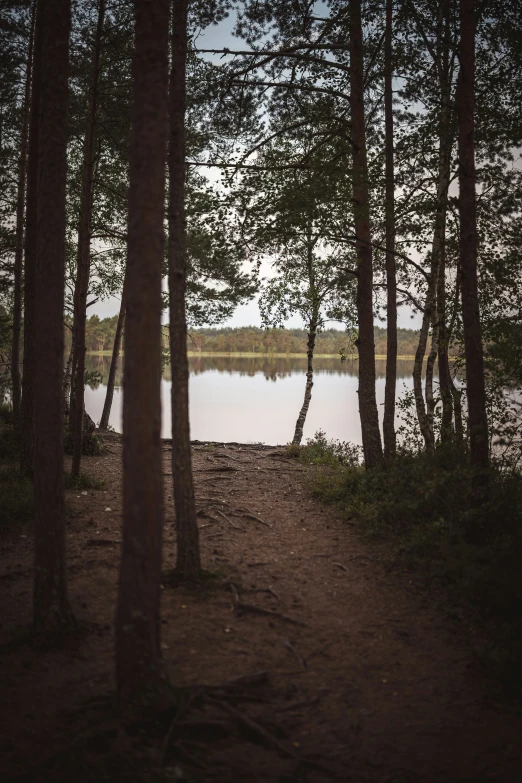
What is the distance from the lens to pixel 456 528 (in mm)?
6703

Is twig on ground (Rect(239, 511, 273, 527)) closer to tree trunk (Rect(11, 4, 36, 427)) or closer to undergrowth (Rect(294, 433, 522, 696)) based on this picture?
undergrowth (Rect(294, 433, 522, 696))

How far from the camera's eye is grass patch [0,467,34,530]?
26.6 ft

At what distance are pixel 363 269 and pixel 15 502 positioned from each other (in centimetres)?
755

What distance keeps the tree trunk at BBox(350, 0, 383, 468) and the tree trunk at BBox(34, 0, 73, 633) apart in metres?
5.90

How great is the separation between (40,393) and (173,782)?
3.34 m

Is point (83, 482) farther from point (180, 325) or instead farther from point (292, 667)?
point (292, 667)

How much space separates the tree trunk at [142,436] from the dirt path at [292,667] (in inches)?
21.7

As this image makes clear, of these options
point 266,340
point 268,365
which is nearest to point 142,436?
point 266,340

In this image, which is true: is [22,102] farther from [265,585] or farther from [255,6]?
[265,585]

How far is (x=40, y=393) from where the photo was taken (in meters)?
4.93

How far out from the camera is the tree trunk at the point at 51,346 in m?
4.86

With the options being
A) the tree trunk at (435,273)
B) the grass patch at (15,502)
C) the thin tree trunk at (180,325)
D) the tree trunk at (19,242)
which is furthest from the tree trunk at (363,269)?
the tree trunk at (19,242)

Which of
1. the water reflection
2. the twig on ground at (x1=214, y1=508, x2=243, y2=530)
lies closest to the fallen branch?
the twig on ground at (x1=214, y1=508, x2=243, y2=530)

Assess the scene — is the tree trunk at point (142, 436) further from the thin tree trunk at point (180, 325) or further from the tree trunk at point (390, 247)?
the tree trunk at point (390, 247)
